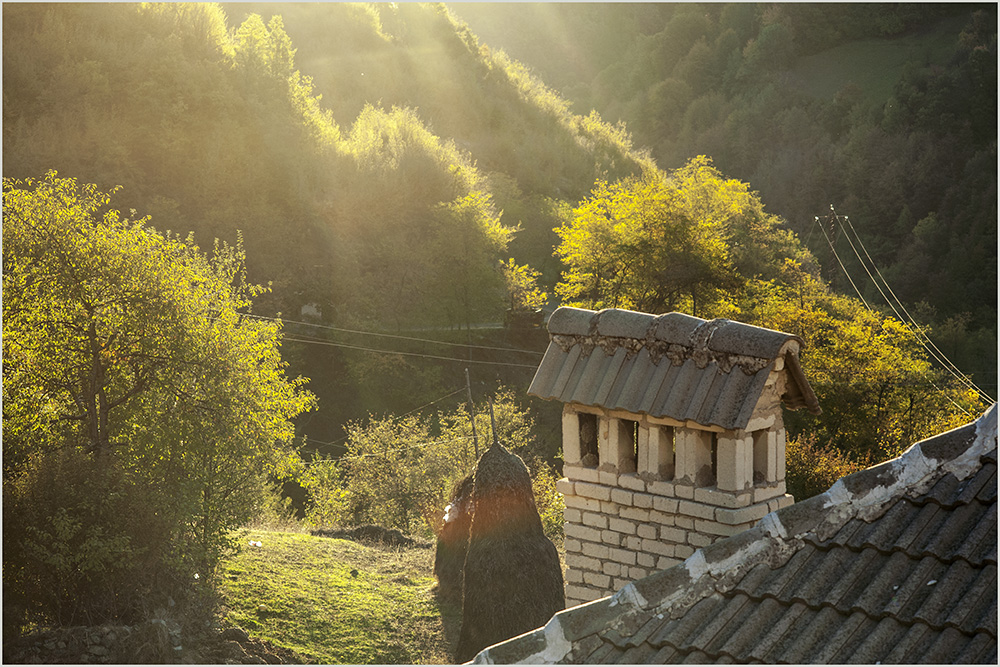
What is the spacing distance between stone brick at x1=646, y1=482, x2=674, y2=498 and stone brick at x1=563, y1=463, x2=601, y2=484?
0.41m

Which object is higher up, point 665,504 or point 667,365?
point 667,365

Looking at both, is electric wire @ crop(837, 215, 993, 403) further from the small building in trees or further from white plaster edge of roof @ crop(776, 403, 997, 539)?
white plaster edge of roof @ crop(776, 403, 997, 539)

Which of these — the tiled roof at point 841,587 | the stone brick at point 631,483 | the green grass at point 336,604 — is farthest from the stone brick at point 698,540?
the green grass at point 336,604

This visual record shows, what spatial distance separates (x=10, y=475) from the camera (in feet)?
45.1

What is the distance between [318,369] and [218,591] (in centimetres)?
1944

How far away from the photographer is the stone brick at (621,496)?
617 cm

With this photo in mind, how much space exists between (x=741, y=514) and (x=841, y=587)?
5.95 feet

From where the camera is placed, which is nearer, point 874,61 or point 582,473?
point 582,473

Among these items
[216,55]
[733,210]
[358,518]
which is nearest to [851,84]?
[733,210]

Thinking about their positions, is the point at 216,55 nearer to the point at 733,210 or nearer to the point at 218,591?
the point at 733,210

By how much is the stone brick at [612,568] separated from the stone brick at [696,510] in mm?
774

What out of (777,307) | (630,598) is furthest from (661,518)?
(777,307)

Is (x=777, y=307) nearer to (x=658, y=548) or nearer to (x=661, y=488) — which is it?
(x=658, y=548)

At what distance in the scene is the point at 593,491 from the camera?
6.35 m
